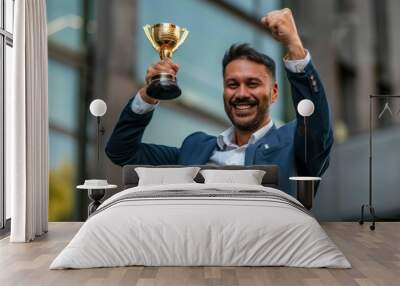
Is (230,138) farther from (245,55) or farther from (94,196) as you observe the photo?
(94,196)

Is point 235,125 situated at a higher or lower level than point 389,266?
higher

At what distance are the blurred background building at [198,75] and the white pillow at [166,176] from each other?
710 mm

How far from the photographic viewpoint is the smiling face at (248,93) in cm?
698

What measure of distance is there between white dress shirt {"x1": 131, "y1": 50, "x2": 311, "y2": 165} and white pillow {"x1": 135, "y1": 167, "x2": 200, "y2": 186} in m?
0.56

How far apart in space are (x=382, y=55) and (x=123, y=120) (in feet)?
10.3

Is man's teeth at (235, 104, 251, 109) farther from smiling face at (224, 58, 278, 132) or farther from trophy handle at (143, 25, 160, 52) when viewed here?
trophy handle at (143, 25, 160, 52)

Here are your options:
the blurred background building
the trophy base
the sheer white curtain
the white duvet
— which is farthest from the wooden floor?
the trophy base

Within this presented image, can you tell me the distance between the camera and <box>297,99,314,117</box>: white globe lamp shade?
664cm

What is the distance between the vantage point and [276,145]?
695 cm

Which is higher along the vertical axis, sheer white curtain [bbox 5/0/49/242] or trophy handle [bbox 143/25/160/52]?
trophy handle [bbox 143/25/160/52]

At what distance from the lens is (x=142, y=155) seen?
706cm

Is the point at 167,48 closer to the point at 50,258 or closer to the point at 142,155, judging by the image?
the point at 142,155

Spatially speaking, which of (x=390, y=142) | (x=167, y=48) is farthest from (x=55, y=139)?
(x=390, y=142)

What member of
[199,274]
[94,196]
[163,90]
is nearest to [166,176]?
[94,196]
